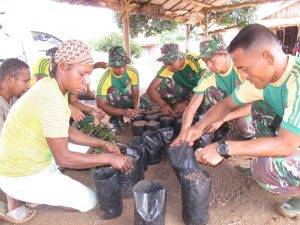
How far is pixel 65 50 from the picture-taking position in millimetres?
2264

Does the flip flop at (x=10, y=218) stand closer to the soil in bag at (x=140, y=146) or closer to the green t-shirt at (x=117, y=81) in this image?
the soil in bag at (x=140, y=146)

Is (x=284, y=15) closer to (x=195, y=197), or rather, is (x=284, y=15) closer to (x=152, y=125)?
(x=152, y=125)

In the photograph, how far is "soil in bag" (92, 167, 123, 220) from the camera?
263cm

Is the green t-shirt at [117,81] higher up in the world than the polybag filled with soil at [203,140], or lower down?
higher up

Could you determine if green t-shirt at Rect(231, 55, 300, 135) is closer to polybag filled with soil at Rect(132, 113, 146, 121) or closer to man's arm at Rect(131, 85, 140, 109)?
polybag filled with soil at Rect(132, 113, 146, 121)

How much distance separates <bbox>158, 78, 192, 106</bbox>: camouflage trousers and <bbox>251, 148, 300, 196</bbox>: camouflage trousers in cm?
277

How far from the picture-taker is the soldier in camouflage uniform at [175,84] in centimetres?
491

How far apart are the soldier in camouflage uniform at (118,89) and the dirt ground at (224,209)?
1962mm

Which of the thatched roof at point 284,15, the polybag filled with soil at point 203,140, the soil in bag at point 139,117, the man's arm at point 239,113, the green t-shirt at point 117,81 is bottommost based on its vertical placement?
the polybag filled with soil at point 203,140

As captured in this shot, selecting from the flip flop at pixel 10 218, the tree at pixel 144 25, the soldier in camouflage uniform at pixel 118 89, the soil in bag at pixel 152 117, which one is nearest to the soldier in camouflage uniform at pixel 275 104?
the flip flop at pixel 10 218

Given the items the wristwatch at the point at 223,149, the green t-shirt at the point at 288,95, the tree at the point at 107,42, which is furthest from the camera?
the tree at the point at 107,42

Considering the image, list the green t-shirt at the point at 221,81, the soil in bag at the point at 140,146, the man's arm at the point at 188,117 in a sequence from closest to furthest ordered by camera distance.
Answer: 1. the man's arm at the point at 188,117
2. the soil in bag at the point at 140,146
3. the green t-shirt at the point at 221,81

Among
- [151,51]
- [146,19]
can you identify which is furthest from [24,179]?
[151,51]

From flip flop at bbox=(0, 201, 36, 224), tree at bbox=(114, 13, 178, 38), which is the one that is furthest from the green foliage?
flip flop at bbox=(0, 201, 36, 224)
